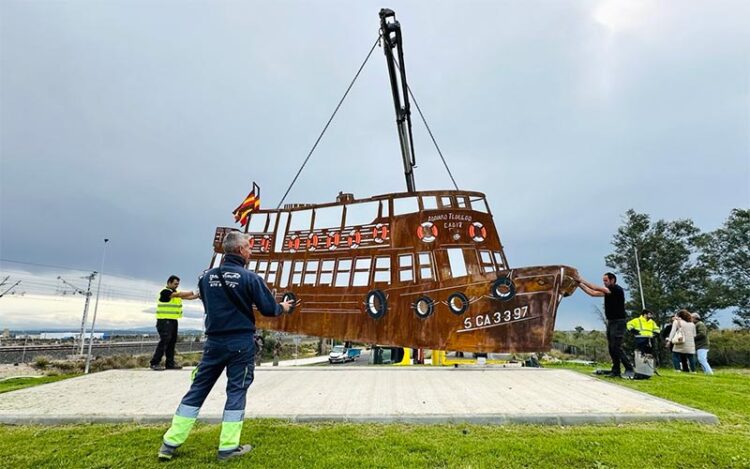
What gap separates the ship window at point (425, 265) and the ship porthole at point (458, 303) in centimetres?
91

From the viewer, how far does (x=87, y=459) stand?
3.19 meters

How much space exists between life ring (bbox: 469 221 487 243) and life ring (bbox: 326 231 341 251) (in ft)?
14.4

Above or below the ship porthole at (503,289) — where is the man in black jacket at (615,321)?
below

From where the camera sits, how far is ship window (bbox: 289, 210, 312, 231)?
1336 cm

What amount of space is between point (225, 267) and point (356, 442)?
2.12 m

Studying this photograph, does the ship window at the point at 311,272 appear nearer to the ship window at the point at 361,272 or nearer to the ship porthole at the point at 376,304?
the ship window at the point at 361,272

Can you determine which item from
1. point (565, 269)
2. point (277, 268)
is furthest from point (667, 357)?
point (277, 268)

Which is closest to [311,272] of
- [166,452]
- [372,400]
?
[372,400]

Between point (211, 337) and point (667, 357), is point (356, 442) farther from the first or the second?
point (667, 357)

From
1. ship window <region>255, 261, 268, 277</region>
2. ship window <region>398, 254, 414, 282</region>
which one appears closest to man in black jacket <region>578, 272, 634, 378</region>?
ship window <region>398, 254, 414, 282</region>

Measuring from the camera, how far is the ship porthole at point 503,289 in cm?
963

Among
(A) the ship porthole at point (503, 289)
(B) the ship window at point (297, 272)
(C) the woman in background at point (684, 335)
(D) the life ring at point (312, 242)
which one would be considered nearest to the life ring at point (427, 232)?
(A) the ship porthole at point (503, 289)

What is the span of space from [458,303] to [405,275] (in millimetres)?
1792

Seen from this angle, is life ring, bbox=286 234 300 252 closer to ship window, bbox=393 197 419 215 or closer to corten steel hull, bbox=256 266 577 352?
corten steel hull, bbox=256 266 577 352
